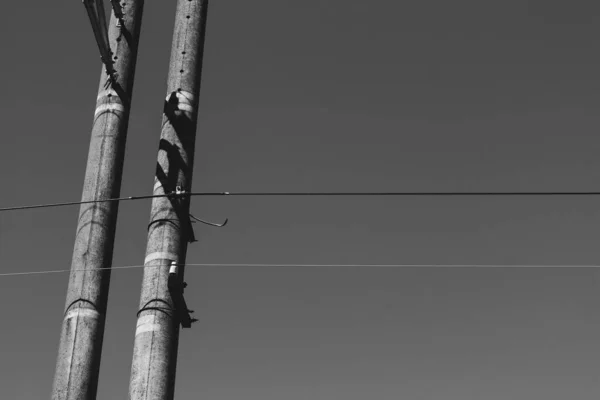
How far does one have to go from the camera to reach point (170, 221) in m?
7.38

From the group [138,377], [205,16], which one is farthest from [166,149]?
[138,377]

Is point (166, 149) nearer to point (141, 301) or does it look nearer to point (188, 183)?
point (188, 183)

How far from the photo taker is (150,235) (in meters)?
7.41

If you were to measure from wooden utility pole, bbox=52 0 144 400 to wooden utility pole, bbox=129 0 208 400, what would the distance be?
41cm

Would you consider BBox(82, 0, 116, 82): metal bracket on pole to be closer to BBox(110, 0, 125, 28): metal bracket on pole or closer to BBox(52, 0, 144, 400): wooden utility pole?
BBox(52, 0, 144, 400): wooden utility pole

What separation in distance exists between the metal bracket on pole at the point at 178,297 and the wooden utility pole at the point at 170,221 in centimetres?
1

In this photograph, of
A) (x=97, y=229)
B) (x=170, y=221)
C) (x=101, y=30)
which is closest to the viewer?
(x=170, y=221)

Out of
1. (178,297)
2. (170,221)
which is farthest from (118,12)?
(178,297)

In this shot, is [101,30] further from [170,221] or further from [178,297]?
[178,297]

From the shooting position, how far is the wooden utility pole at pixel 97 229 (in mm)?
7137

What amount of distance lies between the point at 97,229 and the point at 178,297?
0.98 meters

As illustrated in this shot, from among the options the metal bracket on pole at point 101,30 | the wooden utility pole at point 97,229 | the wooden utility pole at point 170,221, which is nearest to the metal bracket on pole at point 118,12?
the wooden utility pole at point 97,229

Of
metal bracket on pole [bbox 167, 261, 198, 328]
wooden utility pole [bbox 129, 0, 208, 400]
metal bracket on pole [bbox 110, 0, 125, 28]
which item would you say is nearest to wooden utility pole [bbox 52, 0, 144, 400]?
metal bracket on pole [bbox 110, 0, 125, 28]

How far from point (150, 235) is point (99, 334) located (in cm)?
82
